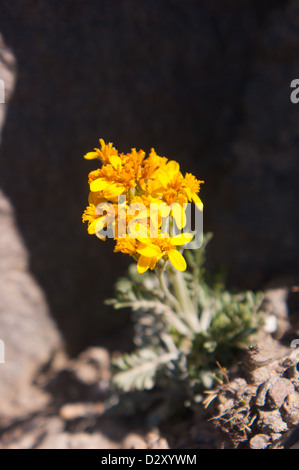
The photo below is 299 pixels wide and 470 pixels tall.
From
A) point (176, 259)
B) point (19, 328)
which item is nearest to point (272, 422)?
point (176, 259)

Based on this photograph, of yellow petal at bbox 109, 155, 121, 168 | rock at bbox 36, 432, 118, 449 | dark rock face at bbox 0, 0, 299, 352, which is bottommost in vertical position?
rock at bbox 36, 432, 118, 449

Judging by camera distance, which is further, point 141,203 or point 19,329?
point 19,329

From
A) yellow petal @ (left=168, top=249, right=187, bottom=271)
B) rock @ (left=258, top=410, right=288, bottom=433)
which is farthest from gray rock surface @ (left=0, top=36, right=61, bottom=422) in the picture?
rock @ (left=258, top=410, right=288, bottom=433)

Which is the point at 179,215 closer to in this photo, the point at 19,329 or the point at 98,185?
the point at 98,185

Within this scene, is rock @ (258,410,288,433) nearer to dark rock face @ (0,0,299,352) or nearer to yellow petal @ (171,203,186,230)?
yellow petal @ (171,203,186,230)

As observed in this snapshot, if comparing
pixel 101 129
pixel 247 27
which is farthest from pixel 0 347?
pixel 247 27

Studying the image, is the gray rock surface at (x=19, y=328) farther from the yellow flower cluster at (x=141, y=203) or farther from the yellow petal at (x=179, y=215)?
the yellow petal at (x=179, y=215)

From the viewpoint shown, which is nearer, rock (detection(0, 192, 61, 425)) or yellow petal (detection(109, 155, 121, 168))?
yellow petal (detection(109, 155, 121, 168))

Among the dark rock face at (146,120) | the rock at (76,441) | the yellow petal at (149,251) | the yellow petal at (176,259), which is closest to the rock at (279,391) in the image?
the yellow petal at (176,259)
